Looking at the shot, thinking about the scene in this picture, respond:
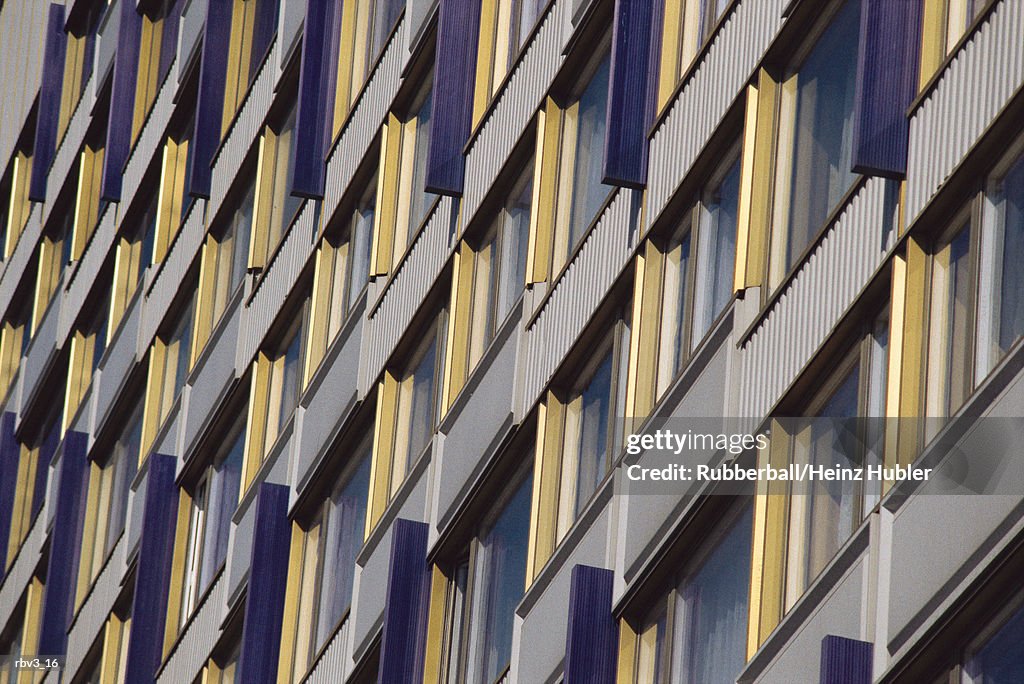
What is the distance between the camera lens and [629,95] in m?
22.2

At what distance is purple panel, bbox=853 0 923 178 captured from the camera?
17.1 meters

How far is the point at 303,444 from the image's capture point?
30.3m

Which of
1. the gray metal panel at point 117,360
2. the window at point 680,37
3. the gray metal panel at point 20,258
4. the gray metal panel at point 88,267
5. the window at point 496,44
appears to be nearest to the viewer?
the window at point 680,37

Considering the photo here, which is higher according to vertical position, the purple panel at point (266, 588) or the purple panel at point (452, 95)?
the purple panel at point (452, 95)

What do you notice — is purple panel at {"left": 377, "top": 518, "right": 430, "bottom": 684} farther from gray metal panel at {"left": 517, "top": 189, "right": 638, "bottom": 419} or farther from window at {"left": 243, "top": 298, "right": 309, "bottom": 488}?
window at {"left": 243, "top": 298, "right": 309, "bottom": 488}

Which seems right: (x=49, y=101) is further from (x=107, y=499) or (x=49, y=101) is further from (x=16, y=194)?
(x=107, y=499)

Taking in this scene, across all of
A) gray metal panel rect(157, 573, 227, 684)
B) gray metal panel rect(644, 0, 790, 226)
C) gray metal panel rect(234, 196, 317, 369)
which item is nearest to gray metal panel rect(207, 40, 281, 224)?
gray metal panel rect(234, 196, 317, 369)

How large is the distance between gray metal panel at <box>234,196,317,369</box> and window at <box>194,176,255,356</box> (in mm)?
1912

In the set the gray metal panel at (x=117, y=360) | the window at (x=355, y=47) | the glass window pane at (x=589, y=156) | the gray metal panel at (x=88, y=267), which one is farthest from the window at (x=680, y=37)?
the gray metal panel at (x=88, y=267)

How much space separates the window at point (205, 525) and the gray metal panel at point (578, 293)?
10.9 meters

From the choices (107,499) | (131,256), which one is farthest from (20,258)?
(107,499)

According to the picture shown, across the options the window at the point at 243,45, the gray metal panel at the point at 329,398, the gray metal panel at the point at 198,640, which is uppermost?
the window at the point at 243,45

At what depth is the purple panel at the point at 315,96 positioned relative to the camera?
31875 millimetres

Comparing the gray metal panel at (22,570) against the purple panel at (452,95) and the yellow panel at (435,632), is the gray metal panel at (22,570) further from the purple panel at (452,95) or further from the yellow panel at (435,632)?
the yellow panel at (435,632)
